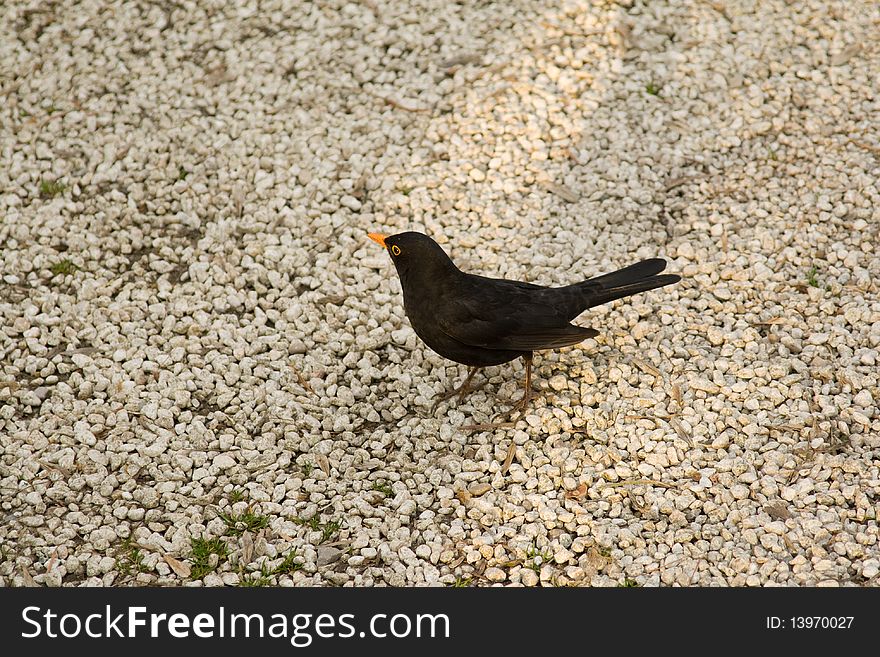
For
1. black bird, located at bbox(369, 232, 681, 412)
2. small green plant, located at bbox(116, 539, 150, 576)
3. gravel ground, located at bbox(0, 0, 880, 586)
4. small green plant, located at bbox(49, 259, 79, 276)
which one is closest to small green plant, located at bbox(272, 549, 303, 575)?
gravel ground, located at bbox(0, 0, 880, 586)

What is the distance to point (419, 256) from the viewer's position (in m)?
4.37

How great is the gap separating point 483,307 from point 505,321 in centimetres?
12

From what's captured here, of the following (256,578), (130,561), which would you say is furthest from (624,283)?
(130,561)

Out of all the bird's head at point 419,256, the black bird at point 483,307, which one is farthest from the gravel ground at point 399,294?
the bird's head at point 419,256

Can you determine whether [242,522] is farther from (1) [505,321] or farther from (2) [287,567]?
(1) [505,321]

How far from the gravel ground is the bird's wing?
0.39 m

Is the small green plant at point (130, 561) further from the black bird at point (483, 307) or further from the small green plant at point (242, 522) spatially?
the black bird at point (483, 307)

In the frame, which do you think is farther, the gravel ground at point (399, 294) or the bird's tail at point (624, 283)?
the bird's tail at point (624, 283)

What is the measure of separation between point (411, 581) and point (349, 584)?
0.84 ft

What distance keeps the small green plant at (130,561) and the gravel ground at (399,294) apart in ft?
0.04

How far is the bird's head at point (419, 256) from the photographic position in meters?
4.36
